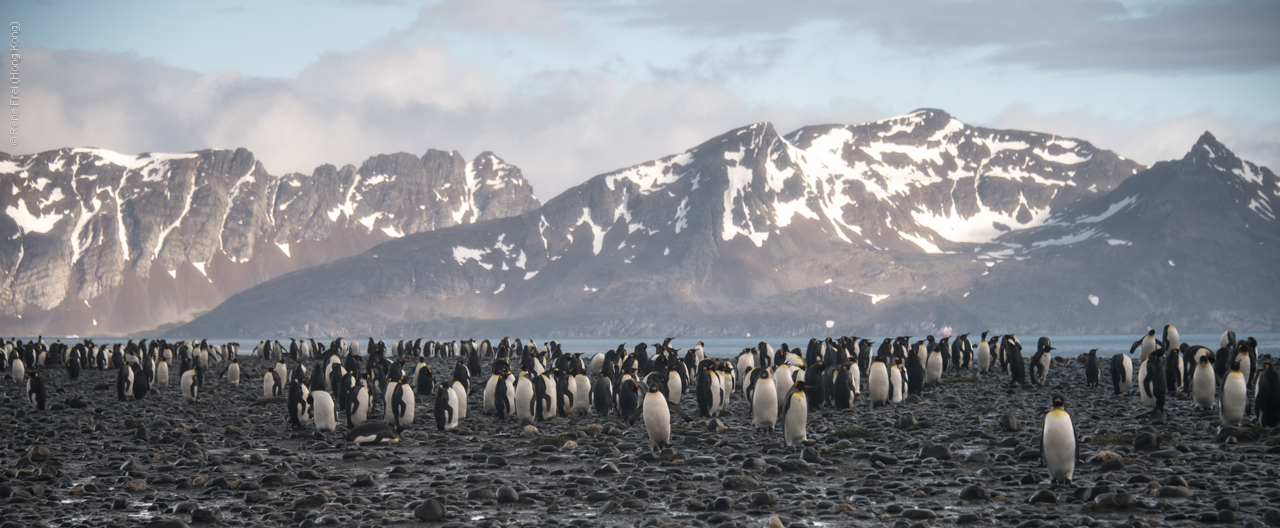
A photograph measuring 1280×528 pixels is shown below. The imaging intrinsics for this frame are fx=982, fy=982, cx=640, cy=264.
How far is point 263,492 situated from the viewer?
12344 millimetres

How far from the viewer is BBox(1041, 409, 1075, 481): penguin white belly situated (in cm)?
1195

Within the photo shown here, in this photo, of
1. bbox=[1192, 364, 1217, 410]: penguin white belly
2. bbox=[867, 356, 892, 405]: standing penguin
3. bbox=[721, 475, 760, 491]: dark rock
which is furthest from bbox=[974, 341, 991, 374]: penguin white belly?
bbox=[721, 475, 760, 491]: dark rock

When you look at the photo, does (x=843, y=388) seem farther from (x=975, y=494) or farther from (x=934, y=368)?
(x=975, y=494)

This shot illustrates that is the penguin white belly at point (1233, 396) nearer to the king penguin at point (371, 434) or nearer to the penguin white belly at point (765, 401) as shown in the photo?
the penguin white belly at point (765, 401)

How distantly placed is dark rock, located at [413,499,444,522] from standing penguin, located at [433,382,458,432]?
25.9ft

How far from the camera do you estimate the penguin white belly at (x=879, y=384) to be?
21703 millimetres

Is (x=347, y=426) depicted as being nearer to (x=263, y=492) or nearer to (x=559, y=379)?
(x=559, y=379)

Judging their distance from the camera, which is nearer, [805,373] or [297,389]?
[297,389]

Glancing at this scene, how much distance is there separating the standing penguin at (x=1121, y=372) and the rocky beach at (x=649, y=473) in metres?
2.57

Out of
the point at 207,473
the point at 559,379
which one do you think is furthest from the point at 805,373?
the point at 207,473

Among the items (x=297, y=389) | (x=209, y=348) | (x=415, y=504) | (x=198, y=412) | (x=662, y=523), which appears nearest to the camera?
(x=662, y=523)

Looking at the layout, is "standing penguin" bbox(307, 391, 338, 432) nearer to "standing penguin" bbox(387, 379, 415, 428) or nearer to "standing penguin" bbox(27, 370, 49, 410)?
"standing penguin" bbox(387, 379, 415, 428)

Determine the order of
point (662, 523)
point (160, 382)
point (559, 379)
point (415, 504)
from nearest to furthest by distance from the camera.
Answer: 1. point (662, 523)
2. point (415, 504)
3. point (559, 379)
4. point (160, 382)

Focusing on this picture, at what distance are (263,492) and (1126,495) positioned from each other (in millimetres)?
10195
